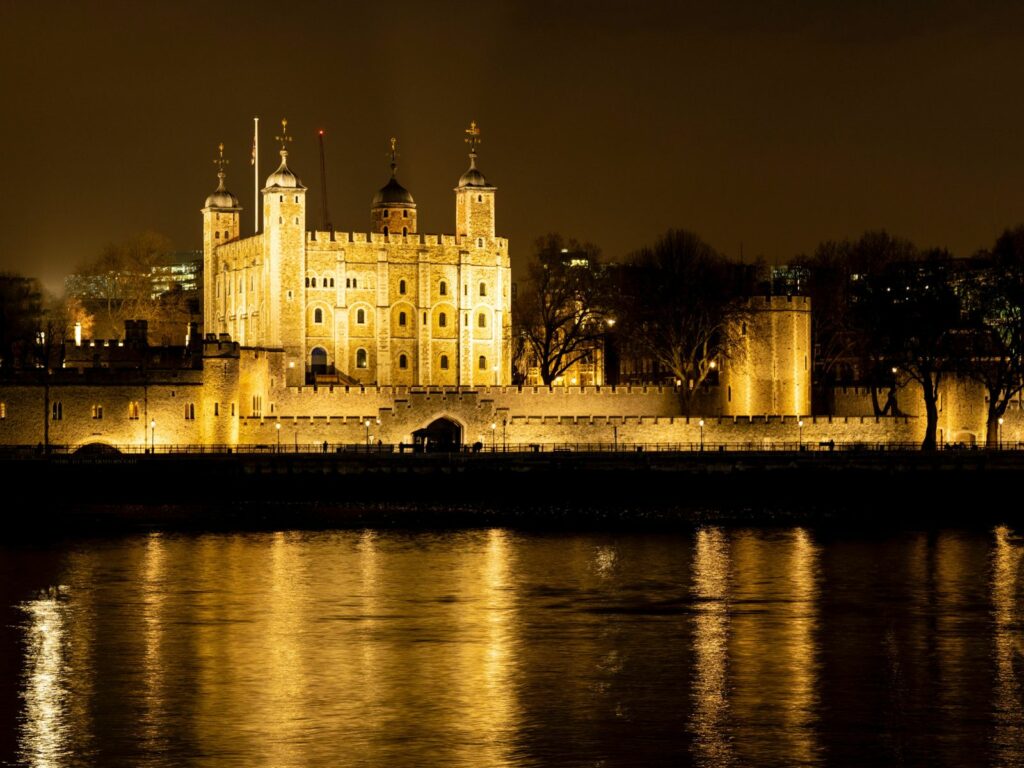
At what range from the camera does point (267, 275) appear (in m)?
88.4

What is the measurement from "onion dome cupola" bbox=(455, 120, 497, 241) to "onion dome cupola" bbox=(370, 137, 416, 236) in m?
3.72

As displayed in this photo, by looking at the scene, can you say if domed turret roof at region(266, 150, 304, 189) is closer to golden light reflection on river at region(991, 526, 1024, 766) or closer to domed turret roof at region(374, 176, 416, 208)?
domed turret roof at region(374, 176, 416, 208)

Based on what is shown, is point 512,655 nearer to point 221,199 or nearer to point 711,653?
point 711,653

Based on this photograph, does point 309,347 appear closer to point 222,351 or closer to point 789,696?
point 222,351

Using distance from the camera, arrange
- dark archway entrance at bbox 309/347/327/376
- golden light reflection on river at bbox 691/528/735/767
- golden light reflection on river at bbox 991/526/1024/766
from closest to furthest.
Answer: golden light reflection on river at bbox 691/528/735/767 < golden light reflection on river at bbox 991/526/1024/766 < dark archway entrance at bbox 309/347/327/376

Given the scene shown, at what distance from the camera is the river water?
24.5m

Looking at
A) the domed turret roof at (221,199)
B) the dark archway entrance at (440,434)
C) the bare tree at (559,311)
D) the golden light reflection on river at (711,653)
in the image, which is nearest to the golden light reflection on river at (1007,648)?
the golden light reflection on river at (711,653)

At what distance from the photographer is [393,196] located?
98.3 meters

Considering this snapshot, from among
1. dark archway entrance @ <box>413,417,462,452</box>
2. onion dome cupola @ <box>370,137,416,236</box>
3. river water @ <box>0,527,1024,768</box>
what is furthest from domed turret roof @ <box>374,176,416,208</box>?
river water @ <box>0,527,1024,768</box>

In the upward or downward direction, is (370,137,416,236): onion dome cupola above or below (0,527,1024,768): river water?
above

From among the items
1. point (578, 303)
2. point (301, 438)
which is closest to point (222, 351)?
point (301, 438)

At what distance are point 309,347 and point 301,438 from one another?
739 inches

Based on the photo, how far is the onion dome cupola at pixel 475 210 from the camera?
308 ft

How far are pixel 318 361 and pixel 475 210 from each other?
37.2 ft
